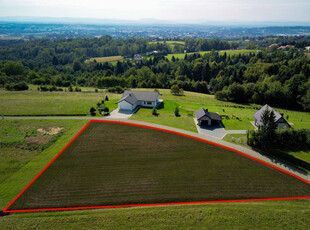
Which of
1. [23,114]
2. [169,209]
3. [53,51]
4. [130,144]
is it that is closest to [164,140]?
[130,144]

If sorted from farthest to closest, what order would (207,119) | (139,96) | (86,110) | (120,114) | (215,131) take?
(139,96)
(86,110)
(120,114)
(207,119)
(215,131)

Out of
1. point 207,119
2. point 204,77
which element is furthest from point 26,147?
point 204,77

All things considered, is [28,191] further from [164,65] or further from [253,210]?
[164,65]

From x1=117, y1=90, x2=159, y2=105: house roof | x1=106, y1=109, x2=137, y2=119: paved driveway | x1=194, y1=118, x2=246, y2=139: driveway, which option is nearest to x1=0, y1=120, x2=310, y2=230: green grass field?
x1=194, y1=118, x2=246, y2=139: driveway

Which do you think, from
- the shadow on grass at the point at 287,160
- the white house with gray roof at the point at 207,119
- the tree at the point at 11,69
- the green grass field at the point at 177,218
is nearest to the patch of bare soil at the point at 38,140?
the green grass field at the point at 177,218

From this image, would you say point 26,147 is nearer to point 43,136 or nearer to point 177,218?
point 43,136
